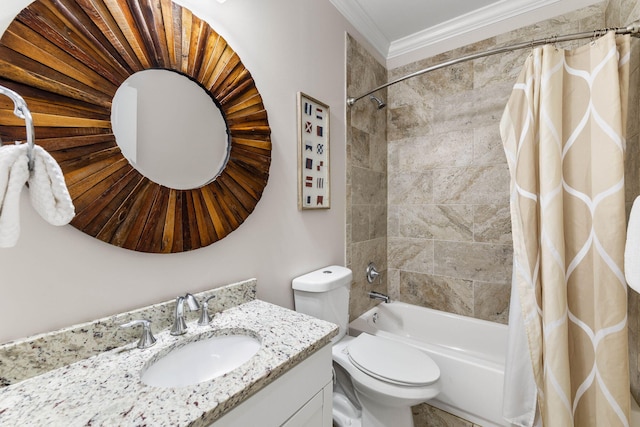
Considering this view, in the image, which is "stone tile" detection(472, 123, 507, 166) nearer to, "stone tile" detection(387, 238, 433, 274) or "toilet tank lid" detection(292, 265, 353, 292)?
"stone tile" detection(387, 238, 433, 274)

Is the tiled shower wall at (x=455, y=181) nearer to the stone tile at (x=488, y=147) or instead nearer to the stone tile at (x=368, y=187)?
the stone tile at (x=488, y=147)

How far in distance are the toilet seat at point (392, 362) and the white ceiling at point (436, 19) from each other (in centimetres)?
202

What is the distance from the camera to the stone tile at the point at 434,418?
4.30 ft

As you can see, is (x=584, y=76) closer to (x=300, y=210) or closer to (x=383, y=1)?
(x=383, y=1)

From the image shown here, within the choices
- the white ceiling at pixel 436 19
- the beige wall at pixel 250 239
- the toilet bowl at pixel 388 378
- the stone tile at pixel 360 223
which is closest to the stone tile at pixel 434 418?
the toilet bowl at pixel 388 378

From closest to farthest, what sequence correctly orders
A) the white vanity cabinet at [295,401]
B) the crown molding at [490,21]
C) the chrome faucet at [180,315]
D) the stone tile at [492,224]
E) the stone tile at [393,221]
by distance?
the white vanity cabinet at [295,401]
the chrome faucet at [180,315]
the crown molding at [490,21]
the stone tile at [492,224]
the stone tile at [393,221]

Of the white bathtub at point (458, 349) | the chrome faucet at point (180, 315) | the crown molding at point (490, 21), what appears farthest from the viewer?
the crown molding at point (490, 21)

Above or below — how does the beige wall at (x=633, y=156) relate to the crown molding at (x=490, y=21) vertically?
below

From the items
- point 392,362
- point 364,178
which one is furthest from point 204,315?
point 364,178

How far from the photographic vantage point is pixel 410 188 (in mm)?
2172

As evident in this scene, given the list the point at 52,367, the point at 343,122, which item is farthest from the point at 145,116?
the point at 343,122

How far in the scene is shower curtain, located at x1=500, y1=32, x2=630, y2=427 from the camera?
3.31ft

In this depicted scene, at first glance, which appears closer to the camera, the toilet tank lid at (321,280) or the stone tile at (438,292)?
the toilet tank lid at (321,280)

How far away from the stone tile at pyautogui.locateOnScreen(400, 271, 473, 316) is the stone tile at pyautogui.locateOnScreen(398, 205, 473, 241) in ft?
1.06
